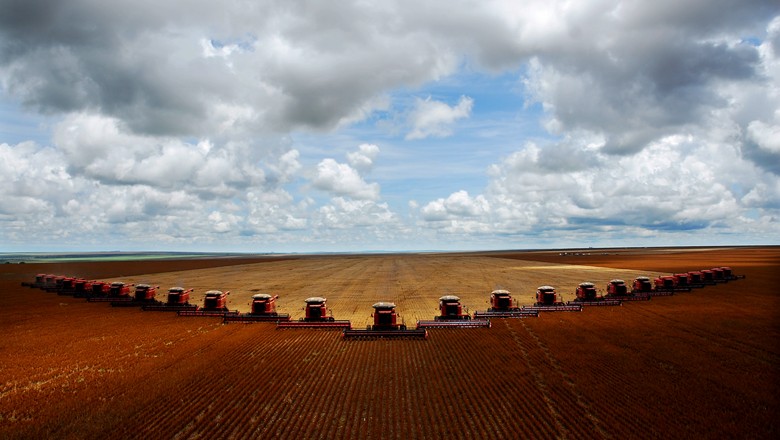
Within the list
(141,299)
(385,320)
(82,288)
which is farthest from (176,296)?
(385,320)

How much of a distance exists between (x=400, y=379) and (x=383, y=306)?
9.59m

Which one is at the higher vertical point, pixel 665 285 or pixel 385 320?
pixel 665 285

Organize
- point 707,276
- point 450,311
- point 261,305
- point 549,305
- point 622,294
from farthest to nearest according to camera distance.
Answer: point 707,276 < point 622,294 < point 549,305 < point 261,305 < point 450,311

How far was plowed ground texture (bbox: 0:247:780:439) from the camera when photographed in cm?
1351

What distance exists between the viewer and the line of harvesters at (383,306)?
90.2ft

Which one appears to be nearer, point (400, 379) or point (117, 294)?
point (400, 379)

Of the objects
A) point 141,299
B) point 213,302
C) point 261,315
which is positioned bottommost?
point 261,315

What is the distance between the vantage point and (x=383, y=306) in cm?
2772

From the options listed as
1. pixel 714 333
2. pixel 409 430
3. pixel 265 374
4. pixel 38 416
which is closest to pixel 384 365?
pixel 265 374

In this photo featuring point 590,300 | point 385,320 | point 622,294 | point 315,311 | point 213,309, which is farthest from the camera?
point 622,294

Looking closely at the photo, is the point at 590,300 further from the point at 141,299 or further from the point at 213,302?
the point at 141,299

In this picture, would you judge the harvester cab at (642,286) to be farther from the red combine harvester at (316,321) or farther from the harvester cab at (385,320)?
the red combine harvester at (316,321)

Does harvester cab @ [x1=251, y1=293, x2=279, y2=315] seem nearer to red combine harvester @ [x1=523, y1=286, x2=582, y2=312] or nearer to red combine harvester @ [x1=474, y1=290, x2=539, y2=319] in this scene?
red combine harvester @ [x1=474, y1=290, x2=539, y2=319]

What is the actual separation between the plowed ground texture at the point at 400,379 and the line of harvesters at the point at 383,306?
4.54 feet
